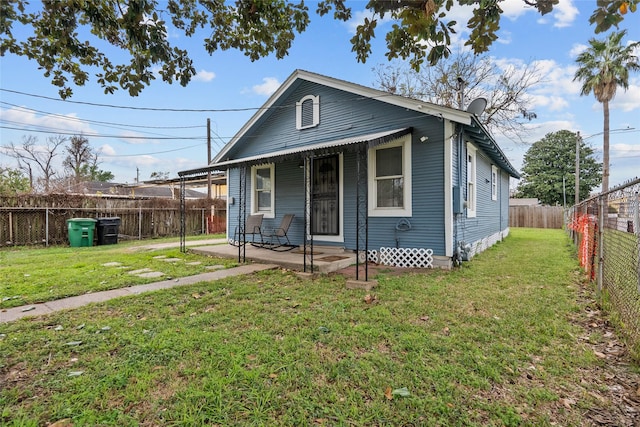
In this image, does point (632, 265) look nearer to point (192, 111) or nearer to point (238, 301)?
point (238, 301)

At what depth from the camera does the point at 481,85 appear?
53.0 ft

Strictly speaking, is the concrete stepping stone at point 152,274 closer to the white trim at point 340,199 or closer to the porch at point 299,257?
the porch at point 299,257

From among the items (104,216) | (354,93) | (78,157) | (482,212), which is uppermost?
(78,157)

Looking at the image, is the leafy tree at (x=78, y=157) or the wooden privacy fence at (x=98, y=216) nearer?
the wooden privacy fence at (x=98, y=216)

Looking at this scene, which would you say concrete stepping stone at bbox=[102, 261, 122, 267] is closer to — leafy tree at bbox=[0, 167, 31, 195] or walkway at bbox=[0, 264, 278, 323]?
walkway at bbox=[0, 264, 278, 323]

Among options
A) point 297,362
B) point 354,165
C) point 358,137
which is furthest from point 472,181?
point 297,362

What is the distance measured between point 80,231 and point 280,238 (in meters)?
7.26

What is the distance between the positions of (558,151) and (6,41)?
46.7 m

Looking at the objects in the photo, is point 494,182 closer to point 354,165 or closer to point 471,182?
point 471,182

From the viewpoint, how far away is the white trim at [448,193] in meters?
6.15

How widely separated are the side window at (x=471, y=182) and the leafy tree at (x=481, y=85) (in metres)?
9.02

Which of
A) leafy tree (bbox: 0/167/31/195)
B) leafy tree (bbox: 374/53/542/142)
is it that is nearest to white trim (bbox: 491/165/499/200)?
leafy tree (bbox: 374/53/542/142)

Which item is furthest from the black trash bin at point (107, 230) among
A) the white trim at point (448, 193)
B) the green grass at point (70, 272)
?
the white trim at point (448, 193)

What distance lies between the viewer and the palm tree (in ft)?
53.4
